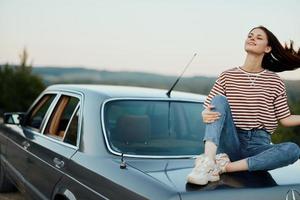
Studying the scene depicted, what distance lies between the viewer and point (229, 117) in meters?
2.69

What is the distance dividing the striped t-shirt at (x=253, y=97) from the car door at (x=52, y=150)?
1.15m

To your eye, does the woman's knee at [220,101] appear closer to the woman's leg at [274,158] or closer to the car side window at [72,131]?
the woman's leg at [274,158]

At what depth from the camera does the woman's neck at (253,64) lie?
117 inches

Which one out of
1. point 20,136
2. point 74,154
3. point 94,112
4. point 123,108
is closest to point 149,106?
point 123,108

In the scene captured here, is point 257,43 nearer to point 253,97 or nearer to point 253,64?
point 253,64

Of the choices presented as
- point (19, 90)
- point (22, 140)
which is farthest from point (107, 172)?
point (19, 90)

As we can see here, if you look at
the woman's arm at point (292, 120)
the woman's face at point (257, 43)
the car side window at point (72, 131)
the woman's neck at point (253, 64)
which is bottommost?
the car side window at point (72, 131)

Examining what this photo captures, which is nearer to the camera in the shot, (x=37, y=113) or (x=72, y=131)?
(x=72, y=131)

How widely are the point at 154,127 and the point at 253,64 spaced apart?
926 millimetres

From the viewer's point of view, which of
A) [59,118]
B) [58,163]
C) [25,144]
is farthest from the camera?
[25,144]

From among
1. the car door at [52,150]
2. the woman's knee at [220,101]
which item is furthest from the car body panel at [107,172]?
the woman's knee at [220,101]

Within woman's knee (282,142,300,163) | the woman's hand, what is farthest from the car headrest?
woman's knee (282,142,300,163)

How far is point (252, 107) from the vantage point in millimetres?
2869

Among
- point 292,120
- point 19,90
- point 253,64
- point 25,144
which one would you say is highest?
point 253,64
